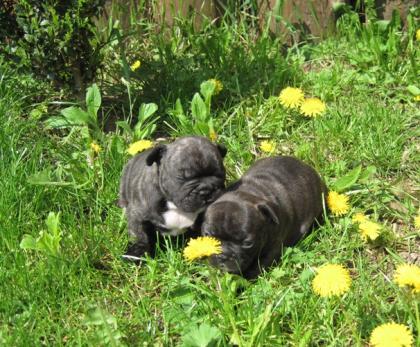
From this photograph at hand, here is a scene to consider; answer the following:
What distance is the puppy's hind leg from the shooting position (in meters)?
3.89

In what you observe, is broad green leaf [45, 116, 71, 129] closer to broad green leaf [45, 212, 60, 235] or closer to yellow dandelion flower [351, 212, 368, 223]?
broad green leaf [45, 212, 60, 235]

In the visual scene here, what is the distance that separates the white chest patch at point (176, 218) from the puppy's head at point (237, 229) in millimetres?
209

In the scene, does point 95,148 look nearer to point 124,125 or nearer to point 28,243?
point 124,125

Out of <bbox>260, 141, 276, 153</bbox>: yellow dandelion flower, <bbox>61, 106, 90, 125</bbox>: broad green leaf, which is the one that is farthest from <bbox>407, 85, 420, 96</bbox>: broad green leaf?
<bbox>61, 106, 90, 125</bbox>: broad green leaf

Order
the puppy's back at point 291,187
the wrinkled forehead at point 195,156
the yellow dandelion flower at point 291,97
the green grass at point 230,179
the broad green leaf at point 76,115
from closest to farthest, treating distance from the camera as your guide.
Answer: the green grass at point 230,179 → the wrinkled forehead at point 195,156 → the puppy's back at point 291,187 → the yellow dandelion flower at point 291,97 → the broad green leaf at point 76,115

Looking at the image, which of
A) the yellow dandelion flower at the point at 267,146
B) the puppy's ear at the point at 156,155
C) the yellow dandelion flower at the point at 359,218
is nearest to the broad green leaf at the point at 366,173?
the yellow dandelion flower at the point at 359,218

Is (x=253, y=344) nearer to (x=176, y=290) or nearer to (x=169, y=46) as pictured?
(x=176, y=290)

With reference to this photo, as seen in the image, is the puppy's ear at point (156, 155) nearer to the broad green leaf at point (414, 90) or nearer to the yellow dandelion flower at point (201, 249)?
the yellow dandelion flower at point (201, 249)

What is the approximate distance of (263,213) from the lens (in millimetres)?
3613

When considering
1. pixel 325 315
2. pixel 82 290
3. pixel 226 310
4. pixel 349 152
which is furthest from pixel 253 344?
pixel 349 152

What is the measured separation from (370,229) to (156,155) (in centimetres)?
127

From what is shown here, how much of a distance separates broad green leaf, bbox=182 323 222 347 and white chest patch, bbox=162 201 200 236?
0.82 metres

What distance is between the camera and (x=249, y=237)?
11.5 feet

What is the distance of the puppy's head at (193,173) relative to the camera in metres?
3.62
